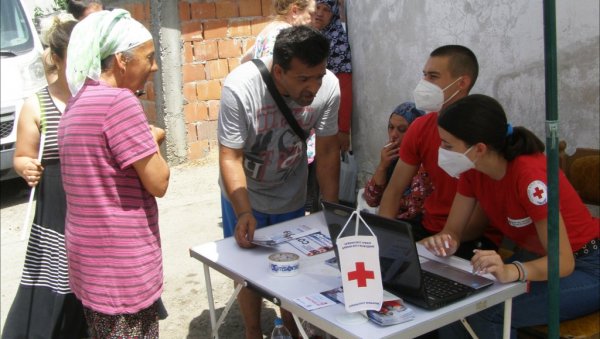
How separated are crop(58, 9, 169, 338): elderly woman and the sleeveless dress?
0.70 metres

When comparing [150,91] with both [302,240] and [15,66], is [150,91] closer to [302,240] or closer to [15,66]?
[15,66]

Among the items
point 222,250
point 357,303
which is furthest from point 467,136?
point 222,250

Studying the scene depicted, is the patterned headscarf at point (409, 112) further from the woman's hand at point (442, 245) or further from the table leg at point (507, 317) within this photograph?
the table leg at point (507, 317)

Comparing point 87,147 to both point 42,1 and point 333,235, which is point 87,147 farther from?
point 42,1

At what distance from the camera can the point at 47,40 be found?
9.91 feet

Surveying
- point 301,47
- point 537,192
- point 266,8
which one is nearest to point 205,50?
point 266,8

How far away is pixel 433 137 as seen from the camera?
2.90m

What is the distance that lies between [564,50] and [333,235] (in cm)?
168

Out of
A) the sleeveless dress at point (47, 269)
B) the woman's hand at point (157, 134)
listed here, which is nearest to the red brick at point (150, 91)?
the sleeveless dress at point (47, 269)

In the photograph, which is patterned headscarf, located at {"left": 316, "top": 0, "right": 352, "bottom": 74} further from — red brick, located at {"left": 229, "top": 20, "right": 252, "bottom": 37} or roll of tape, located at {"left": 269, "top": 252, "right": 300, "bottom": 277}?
roll of tape, located at {"left": 269, "top": 252, "right": 300, "bottom": 277}

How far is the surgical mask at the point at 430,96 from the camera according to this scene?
2.98 meters

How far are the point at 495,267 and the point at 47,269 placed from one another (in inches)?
78.5

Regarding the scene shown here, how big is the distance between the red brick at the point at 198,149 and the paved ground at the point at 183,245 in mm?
76

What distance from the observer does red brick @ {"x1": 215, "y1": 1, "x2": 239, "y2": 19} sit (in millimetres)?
6605
